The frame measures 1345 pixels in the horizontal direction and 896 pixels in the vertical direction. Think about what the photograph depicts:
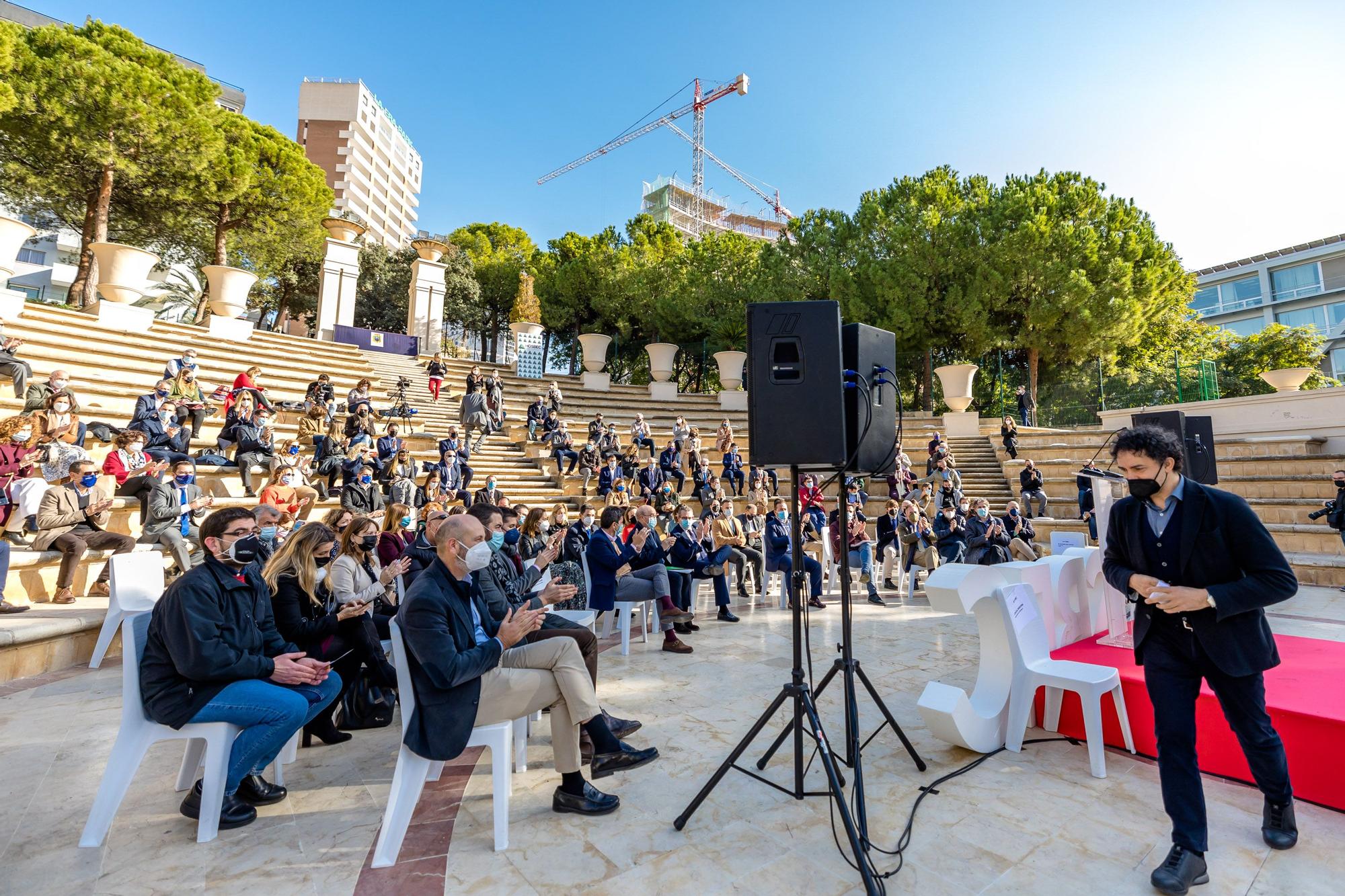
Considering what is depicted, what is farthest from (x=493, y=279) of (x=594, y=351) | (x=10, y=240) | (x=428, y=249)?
(x=10, y=240)

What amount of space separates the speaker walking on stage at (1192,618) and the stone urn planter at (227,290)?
18366mm

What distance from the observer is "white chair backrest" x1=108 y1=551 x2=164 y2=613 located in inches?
152

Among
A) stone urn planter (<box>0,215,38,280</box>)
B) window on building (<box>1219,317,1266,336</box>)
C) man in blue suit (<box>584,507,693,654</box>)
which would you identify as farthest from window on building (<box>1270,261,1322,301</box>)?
stone urn planter (<box>0,215,38,280</box>)

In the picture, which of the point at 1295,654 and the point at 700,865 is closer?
the point at 700,865

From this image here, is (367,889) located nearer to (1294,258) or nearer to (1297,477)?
(1297,477)

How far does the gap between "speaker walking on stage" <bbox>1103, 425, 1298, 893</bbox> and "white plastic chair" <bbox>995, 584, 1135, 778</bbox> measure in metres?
0.64

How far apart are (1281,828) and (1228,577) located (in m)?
0.97

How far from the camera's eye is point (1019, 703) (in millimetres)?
3043

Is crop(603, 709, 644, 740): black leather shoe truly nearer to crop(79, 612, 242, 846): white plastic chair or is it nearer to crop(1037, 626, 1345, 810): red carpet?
crop(79, 612, 242, 846): white plastic chair

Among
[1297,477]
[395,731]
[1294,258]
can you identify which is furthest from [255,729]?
[1294,258]

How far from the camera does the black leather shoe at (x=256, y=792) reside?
2521 millimetres

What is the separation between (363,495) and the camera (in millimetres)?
7797

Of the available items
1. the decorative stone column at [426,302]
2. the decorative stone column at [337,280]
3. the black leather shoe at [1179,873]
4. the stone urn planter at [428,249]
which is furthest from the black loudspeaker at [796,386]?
the stone urn planter at [428,249]

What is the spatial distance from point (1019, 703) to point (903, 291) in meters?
17.5
